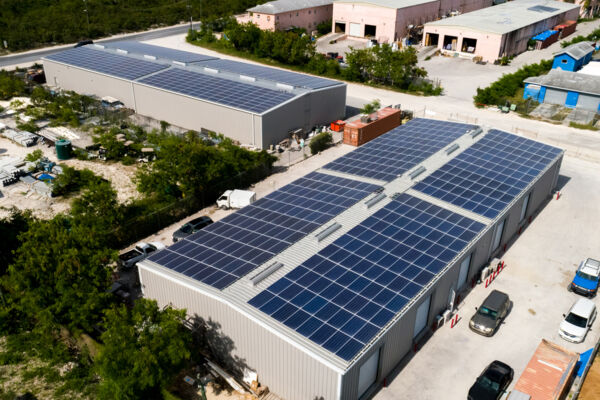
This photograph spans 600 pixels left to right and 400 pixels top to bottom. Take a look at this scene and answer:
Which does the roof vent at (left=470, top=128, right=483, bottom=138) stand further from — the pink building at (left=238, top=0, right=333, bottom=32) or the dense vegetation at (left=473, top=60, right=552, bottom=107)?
the pink building at (left=238, top=0, right=333, bottom=32)

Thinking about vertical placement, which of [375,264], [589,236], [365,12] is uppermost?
[365,12]

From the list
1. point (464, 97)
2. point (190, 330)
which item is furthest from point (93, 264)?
point (464, 97)

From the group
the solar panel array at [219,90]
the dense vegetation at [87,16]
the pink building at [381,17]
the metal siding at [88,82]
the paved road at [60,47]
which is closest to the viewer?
the solar panel array at [219,90]

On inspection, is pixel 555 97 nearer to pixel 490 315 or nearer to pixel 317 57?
pixel 317 57

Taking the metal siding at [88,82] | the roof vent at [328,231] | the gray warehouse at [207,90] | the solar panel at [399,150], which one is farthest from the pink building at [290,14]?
the roof vent at [328,231]

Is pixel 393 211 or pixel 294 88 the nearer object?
pixel 393 211

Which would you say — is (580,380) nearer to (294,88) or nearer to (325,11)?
(294,88)

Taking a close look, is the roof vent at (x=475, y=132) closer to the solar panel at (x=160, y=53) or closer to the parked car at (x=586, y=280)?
the parked car at (x=586, y=280)
